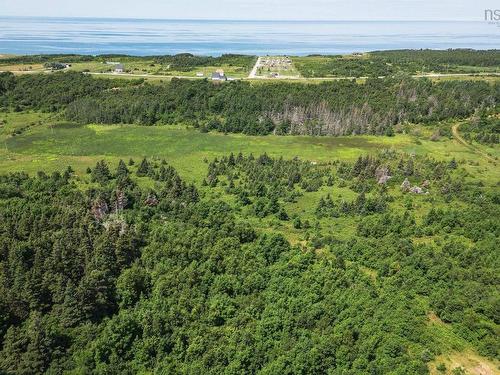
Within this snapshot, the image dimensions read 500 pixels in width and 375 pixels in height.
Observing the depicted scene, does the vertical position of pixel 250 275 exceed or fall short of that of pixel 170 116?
it falls short

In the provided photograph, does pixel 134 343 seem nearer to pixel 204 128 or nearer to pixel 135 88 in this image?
pixel 204 128

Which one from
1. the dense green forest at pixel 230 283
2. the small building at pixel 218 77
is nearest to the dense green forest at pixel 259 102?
the small building at pixel 218 77

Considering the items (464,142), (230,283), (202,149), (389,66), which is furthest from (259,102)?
(230,283)

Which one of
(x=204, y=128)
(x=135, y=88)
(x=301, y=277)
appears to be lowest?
(x=301, y=277)

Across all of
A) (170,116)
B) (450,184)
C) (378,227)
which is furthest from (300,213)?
(170,116)

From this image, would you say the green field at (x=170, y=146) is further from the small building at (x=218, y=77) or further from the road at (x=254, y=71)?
the road at (x=254, y=71)

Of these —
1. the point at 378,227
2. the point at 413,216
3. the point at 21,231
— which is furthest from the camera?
the point at 413,216

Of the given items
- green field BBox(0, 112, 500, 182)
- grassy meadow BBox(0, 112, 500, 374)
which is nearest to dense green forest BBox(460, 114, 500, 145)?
grassy meadow BBox(0, 112, 500, 374)

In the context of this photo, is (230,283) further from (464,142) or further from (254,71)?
(254,71)
